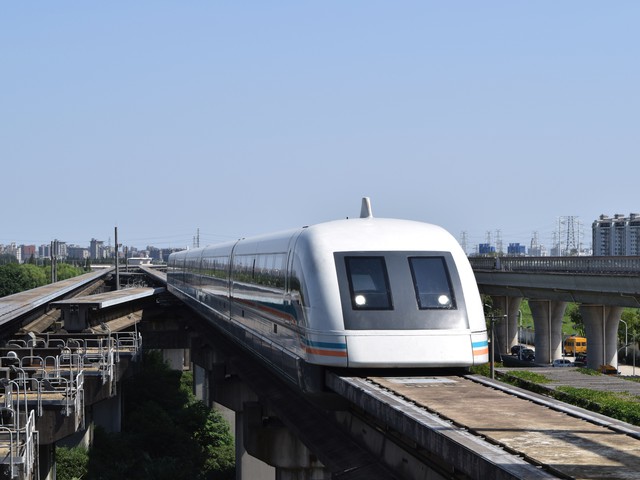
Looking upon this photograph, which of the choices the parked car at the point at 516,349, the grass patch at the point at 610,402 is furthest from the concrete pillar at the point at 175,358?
the grass patch at the point at 610,402

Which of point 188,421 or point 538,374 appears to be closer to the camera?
point 538,374

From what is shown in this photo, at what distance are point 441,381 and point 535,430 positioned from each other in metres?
4.25

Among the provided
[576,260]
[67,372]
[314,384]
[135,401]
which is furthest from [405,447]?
[135,401]

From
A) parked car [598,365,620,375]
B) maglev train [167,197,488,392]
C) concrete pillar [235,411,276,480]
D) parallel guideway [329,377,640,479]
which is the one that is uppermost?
maglev train [167,197,488,392]

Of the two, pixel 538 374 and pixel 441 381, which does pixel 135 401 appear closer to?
pixel 538 374

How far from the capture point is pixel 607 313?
209ft

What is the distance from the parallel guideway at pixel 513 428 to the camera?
10.2 m

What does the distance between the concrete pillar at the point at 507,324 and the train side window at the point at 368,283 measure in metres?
64.1

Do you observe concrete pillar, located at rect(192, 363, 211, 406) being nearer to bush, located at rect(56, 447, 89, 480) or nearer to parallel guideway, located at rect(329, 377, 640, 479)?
bush, located at rect(56, 447, 89, 480)

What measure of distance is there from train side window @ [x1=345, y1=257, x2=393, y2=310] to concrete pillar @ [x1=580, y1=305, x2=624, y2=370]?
153 feet

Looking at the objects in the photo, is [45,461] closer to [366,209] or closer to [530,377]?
[366,209]

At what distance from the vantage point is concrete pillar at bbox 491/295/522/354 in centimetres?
8156

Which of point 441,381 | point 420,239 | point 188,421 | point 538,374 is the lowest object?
point 188,421

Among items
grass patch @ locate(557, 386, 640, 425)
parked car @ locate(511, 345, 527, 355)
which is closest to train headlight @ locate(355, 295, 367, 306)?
grass patch @ locate(557, 386, 640, 425)
